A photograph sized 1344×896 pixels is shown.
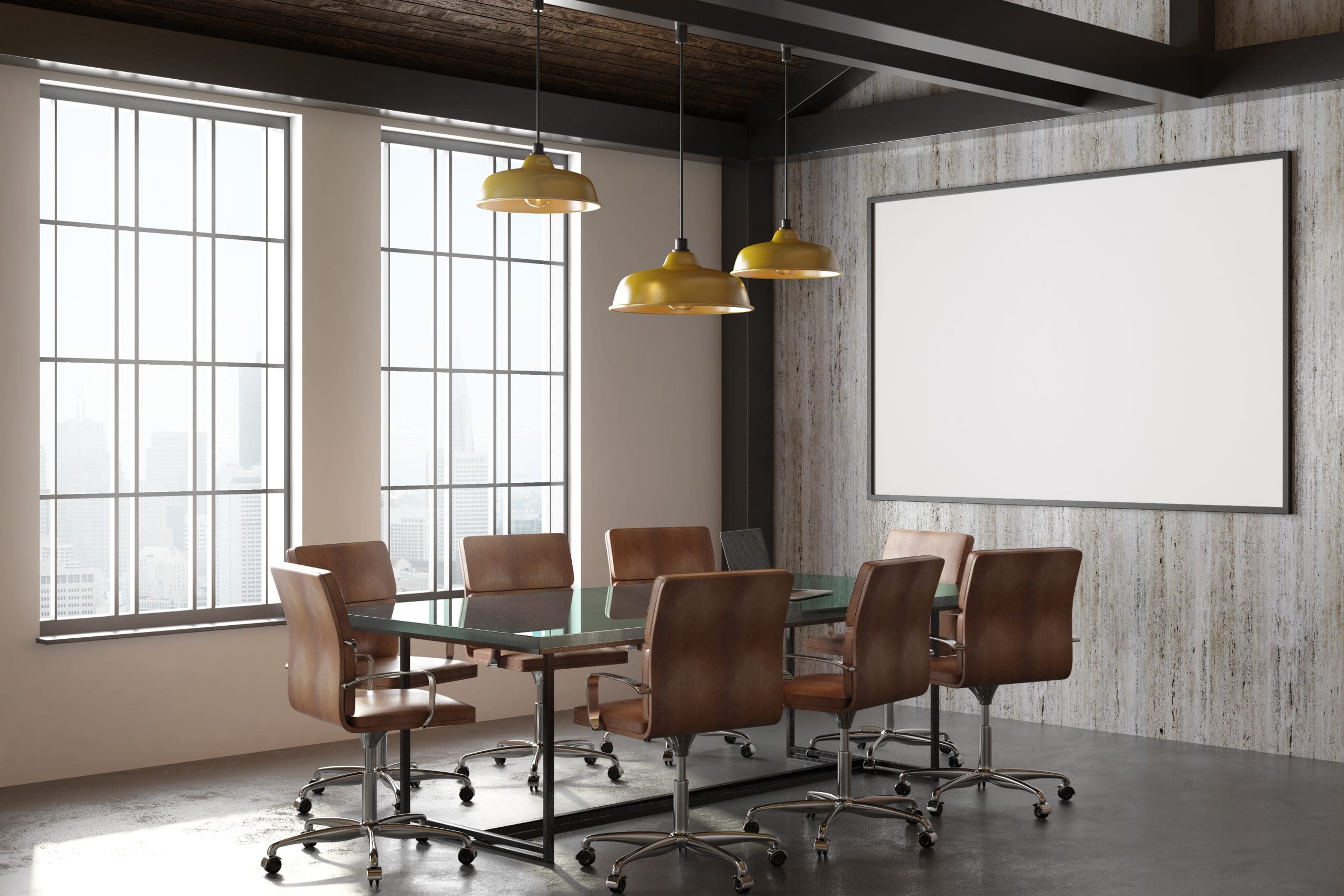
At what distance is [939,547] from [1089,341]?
1625mm

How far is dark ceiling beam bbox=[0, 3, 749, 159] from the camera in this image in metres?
6.55

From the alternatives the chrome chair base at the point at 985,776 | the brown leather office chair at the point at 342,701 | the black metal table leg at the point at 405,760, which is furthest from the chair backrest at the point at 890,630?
the black metal table leg at the point at 405,760

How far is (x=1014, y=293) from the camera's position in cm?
837

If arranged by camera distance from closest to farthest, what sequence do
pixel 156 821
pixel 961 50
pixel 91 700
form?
pixel 156 821 → pixel 961 50 → pixel 91 700

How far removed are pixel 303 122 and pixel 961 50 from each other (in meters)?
3.26

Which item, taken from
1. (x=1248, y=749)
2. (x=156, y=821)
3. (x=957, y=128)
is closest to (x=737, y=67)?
(x=957, y=128)

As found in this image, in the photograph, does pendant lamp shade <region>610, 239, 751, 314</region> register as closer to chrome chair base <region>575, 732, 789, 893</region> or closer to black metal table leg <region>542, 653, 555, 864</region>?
black metal table leg <region>542, 653, 555, 864</region>

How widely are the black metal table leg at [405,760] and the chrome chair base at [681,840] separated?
2.64 ft

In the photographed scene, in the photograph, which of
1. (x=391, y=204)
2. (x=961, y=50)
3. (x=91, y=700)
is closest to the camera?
(x=961, y=50)

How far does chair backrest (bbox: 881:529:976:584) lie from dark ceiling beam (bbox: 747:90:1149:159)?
7.61 feet

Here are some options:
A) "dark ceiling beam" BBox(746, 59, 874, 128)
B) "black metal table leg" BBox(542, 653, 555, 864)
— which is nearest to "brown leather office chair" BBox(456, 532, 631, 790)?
"black metal table leg" BBox(542, 653, 555, 864)

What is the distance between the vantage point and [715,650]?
16.4 ft

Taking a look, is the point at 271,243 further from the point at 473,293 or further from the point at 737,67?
the point at 737,67

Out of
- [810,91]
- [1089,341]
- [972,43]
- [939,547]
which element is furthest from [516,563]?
[810,91]
